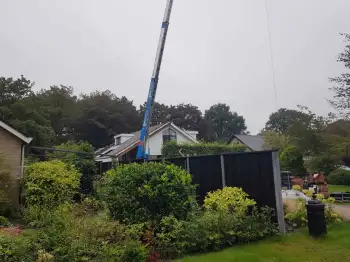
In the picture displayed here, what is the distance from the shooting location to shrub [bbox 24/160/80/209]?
10.5m

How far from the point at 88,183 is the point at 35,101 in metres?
20.5

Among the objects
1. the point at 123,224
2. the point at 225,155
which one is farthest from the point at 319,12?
the point at 123,224

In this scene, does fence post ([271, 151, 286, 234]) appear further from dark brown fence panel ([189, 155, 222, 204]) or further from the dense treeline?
the dense treeline

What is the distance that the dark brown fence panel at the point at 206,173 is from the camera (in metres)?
8.39

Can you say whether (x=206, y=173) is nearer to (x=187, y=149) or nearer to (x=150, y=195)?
(x=150, y=195)

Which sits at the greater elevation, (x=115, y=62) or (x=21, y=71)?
(x=21, y=71)

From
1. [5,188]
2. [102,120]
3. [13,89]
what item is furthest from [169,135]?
[5,188]

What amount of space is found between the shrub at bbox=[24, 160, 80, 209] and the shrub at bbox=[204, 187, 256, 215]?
232 inches

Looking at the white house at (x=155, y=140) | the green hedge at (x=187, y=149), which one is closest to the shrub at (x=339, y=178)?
the green hedge at (x=187, y=149)

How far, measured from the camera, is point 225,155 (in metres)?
8.24

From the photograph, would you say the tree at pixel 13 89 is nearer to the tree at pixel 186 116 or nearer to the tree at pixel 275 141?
the tree at pixel 186 116

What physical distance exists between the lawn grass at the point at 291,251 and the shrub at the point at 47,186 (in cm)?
681

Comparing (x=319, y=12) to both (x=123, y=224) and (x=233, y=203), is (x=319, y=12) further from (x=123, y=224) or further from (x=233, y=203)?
(x=123, y=224)

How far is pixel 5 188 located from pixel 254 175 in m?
8.68
